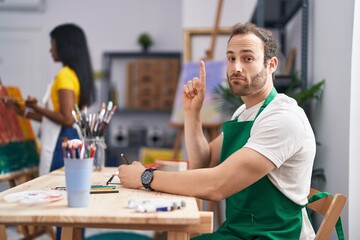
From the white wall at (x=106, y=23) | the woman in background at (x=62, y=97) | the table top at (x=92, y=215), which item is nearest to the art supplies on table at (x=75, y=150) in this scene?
the table top at (x=92, y=215)

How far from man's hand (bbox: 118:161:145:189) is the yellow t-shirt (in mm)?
1264

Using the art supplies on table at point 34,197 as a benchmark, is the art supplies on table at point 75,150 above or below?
above

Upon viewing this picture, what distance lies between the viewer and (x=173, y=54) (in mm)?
5953

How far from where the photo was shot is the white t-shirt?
1387 millimetres

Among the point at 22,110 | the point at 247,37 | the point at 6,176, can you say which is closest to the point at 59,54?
the point at 22,110

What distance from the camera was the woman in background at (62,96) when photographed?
269 cm

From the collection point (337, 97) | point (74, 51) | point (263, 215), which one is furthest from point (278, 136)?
point (74, 51)

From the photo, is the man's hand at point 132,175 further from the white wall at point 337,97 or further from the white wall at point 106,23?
the white wall at point 106,23

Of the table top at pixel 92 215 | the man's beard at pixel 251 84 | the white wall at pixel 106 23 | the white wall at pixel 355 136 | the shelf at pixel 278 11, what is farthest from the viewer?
the white wall at pixel 106 23

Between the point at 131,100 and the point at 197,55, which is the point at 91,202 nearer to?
the point at 197,55

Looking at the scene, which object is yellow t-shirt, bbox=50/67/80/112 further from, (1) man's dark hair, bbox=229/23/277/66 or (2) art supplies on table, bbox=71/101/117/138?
(1) man's dark hair, bbox=229/23/277/66

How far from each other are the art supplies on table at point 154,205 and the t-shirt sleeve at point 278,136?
0.98 ft

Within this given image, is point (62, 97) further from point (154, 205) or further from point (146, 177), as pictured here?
point (154, 205)

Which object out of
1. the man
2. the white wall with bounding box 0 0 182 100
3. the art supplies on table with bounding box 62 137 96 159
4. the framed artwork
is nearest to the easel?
the framed artwork
